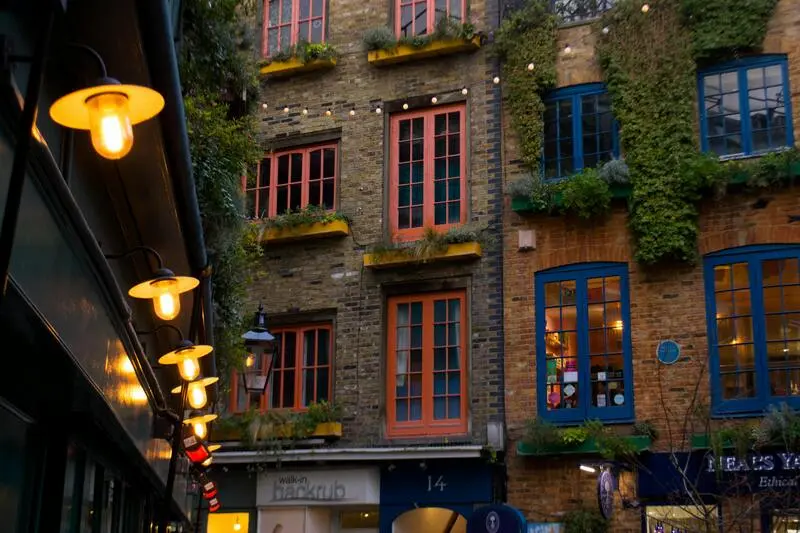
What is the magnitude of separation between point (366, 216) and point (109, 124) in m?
15.9

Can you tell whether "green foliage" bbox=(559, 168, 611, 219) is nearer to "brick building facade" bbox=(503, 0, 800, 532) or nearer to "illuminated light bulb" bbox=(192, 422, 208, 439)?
"brick building facade" bbox=(503, 0, 800, 532)

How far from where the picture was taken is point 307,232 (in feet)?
66.5

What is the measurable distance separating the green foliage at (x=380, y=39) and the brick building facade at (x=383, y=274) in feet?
1.23

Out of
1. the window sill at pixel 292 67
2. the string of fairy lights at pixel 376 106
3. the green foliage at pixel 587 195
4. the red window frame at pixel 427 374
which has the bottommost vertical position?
the red window frame at pixel 427 374

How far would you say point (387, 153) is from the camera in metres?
20.3

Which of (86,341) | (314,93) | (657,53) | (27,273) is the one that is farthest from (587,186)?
(27,273)

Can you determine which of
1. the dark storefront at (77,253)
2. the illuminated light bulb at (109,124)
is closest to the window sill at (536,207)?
the dark storefront at (77,253)

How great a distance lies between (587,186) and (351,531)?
729 cm

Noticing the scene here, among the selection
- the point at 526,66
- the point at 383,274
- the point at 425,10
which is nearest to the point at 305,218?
the point at 383,274

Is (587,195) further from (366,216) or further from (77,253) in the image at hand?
(77,253)

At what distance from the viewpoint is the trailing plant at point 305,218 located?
20125 millimetres

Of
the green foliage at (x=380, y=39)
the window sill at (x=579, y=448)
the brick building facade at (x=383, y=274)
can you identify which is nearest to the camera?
the window sill at (x=579, y=448)

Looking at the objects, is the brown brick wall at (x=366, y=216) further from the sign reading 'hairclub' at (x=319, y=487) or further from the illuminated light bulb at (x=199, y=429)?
the illuminated light bulb at (x=199, y=429)

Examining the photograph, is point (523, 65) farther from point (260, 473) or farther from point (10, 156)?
point (10, 156)
